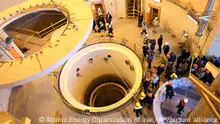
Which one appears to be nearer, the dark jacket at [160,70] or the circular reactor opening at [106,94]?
the dark jacket at [160,70]

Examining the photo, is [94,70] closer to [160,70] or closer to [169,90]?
[160,70]

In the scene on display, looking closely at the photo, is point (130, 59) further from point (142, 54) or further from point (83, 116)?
point (83, 116)

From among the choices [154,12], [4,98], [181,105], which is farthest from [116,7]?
[4,98]

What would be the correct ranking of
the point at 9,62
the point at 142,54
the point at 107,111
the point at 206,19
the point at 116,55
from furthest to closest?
1. the point at 116,55
2. the point at 142,54
3. the point at 107,111
4. the point at 206,19
5. the point at 9,62

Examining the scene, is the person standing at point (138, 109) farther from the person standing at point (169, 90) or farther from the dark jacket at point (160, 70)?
the dark jacket at point (160, 70)

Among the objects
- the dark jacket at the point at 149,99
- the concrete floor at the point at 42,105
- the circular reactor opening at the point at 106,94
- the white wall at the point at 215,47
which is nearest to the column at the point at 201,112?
the dark jacket at the point at 149,99

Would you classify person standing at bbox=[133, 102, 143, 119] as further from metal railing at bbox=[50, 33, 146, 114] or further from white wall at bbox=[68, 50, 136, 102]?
white wall at bbox=[68, 50, 136, 102]

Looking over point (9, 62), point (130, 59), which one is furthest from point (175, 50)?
point (9, 62)

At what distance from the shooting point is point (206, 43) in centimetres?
1043

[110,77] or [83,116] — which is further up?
[83,116]

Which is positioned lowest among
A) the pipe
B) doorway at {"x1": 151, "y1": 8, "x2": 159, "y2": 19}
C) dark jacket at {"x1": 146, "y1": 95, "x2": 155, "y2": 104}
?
dark jacket at {"x1": 146, "y1": 95, "x2": 155, "y2": 104}

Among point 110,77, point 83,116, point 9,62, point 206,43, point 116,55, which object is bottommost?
point 110,77

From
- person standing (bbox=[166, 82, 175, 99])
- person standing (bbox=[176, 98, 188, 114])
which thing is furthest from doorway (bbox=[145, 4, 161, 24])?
person standing (bbox=[176, 98, 188, 114])

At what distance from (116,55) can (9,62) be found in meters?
7.32
